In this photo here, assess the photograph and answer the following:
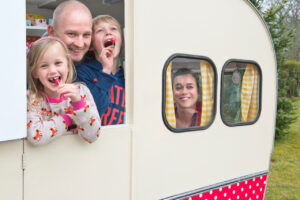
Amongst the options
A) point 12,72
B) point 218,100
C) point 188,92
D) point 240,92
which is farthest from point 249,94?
point 12,72

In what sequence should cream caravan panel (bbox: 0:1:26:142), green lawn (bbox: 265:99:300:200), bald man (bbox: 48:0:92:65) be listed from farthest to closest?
green lawn (bbox: 265:99:300:200) → bald man (bbox: 48:0:92:65) → cream caravan panel (bbox: 0:1:26:142)

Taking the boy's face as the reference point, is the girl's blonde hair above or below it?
below

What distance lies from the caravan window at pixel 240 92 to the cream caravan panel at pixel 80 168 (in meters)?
1.11

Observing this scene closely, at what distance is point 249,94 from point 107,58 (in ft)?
5.35

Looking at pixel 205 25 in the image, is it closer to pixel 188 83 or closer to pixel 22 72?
pixel 188 83

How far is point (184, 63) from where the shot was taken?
8.33 ft

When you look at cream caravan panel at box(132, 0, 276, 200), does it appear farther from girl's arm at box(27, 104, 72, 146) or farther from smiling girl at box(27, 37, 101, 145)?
girl's arm at box(27, 104, 72, 146)

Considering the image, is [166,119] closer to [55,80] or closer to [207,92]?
[207,92]

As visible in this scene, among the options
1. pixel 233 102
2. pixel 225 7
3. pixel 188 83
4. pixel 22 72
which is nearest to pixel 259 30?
pixel 225 7

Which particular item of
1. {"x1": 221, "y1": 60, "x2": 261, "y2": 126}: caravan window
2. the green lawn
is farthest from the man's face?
the green lawn

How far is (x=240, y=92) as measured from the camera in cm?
312

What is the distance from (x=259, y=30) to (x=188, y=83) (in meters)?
1.06

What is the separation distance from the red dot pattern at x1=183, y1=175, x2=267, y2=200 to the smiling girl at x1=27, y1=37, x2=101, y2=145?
3.97 ft

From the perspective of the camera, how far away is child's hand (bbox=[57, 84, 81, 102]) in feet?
5.74
